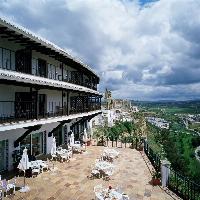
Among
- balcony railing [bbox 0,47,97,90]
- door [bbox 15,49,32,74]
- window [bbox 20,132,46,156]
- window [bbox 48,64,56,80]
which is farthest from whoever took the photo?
window [bbox 48,64,56,80]

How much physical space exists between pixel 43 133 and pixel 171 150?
54923 millimetres

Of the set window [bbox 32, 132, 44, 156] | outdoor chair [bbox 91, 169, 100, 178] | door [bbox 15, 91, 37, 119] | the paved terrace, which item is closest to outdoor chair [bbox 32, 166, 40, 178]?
the paved terrace

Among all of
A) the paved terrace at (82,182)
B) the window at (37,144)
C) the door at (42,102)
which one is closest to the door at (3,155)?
the paved terrace at (82,182)

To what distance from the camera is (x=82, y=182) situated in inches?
663

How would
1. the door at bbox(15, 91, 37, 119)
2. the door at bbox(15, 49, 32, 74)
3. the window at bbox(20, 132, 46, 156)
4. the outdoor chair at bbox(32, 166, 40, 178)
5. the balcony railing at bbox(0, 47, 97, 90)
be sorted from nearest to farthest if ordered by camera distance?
1. the door at bbox(15, 91, 37, 119)
2. the outdoor chair at bbox(32, 166, 40, 178)
3. the balcony railing at bbox(0, 47, 97, 90)
4. the door at bbox(15, 49, 32, 74)
5. the window at bbox(20, 132, 46, 156)

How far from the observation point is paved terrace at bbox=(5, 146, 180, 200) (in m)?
14.5

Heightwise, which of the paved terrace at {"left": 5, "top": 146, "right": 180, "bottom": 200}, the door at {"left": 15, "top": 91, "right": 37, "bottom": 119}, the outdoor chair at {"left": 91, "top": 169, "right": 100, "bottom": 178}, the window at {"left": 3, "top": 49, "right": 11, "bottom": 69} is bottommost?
the paved terrace at {"left": 5, "top": 146, "right": 180, "bottom": 200}

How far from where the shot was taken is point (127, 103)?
15150 cm

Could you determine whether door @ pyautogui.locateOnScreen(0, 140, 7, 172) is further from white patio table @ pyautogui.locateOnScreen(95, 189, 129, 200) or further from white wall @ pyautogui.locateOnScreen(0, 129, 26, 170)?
white patio table @ pyautogui.locateOnScreen(95, 189, 129, 200)

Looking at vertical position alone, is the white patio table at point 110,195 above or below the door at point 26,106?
below

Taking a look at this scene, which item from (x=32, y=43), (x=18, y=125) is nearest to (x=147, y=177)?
(x=18, y=125)

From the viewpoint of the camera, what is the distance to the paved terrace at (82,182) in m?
14.5

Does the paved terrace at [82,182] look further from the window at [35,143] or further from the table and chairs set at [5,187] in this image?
the window at [35,143]

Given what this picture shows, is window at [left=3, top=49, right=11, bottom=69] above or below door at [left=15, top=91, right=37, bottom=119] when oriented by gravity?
above
